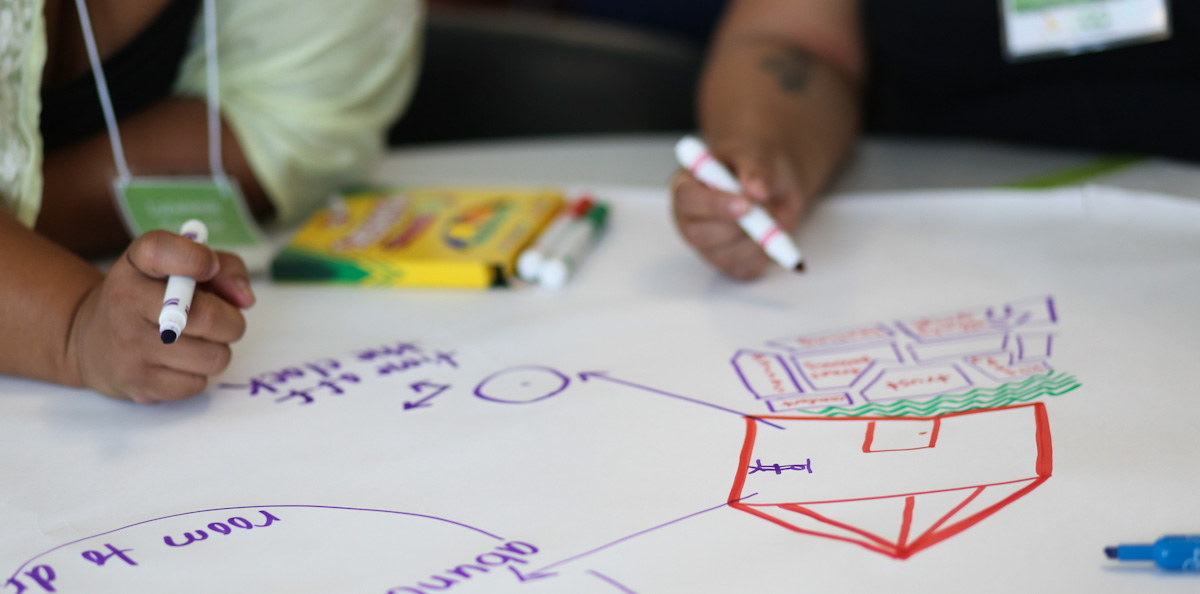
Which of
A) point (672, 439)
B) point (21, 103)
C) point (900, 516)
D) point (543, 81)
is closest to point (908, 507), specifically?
point (900, 516)

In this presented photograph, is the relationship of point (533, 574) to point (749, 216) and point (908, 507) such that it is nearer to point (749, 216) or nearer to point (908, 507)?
point (908, 507)

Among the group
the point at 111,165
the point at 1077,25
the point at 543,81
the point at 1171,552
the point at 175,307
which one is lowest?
the point at 1171,552

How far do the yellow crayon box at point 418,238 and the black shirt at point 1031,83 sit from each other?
339mm

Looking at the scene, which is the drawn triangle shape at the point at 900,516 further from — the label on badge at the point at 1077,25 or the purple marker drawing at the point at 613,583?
the label on badge at the point at 1077,25

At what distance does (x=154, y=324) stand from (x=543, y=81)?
0.78 m

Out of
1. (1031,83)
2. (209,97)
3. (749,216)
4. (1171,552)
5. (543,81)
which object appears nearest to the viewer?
(1171,552)

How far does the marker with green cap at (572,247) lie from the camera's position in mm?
615

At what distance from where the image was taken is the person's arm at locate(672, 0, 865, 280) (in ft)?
1.95

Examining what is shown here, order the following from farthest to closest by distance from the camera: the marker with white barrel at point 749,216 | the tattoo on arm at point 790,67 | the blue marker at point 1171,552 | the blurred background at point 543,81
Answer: the blurred background at point 543,81
the tattoo on arm at point 790,67
the marker with white barrel at point 749,216
the blue marker at point 1171,552

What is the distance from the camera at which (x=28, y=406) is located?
48cm

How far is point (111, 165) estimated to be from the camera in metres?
0.64

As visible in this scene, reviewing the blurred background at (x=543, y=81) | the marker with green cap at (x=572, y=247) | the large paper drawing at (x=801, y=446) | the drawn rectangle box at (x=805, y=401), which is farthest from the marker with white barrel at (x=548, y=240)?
the blurred background at (x=543, y=81)

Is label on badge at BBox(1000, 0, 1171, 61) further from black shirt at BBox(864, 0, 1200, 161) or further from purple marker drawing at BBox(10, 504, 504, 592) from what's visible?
purple marker drawing at BBox(10, 504, 504, 592)

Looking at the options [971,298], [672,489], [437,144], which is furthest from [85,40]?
[437,144]
